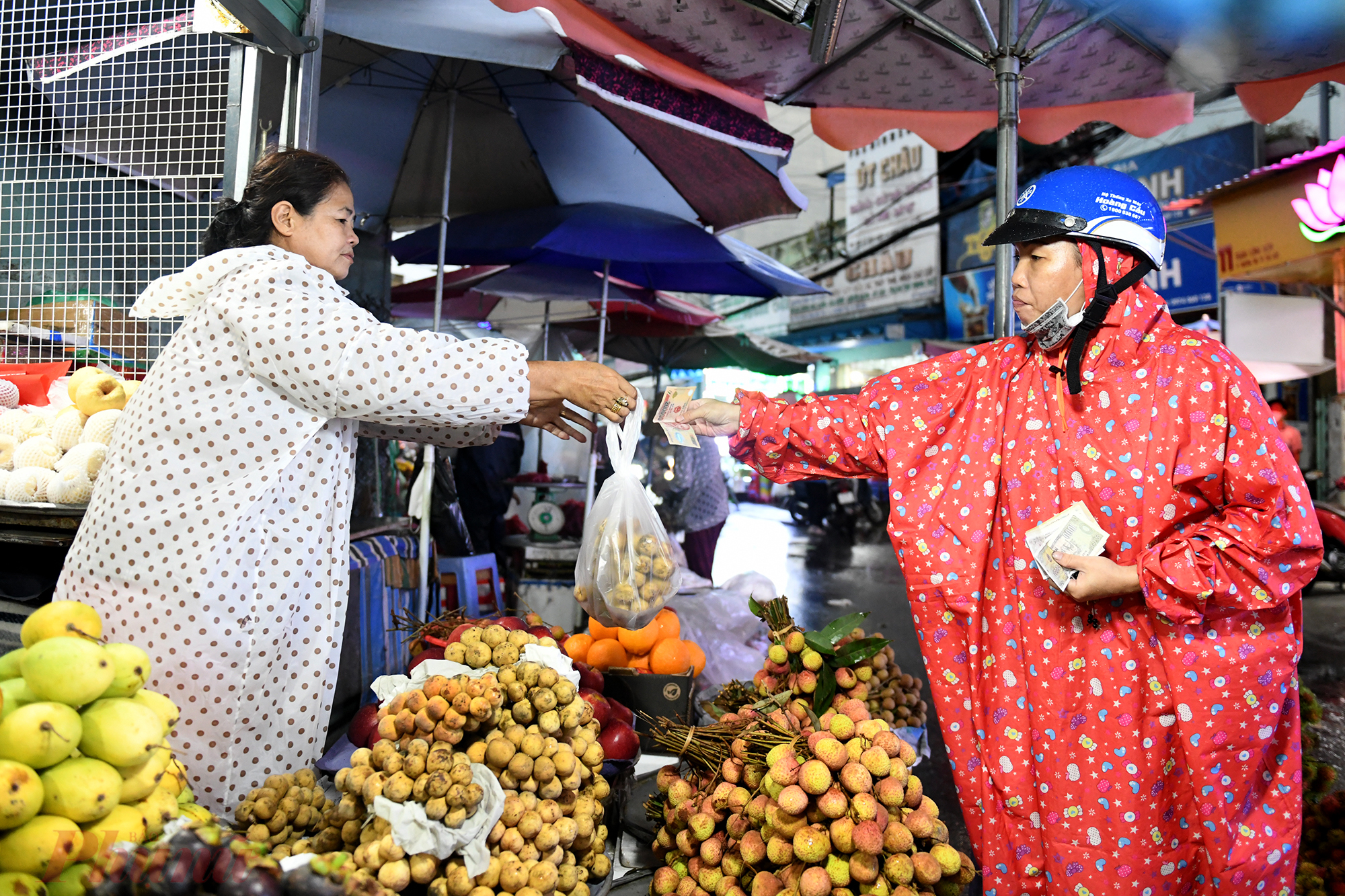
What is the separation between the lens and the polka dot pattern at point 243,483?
158 cm

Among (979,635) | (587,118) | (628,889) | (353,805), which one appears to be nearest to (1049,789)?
(979,635)

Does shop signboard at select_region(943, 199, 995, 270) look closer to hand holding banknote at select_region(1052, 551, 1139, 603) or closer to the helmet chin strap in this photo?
the helmet chin strap

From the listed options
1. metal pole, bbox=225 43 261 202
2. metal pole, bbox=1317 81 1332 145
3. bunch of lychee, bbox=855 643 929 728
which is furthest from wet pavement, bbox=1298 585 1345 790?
metal pole, bbox=1317 81 1332 145

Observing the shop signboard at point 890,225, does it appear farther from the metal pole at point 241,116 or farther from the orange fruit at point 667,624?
the metal pole at point 241,116

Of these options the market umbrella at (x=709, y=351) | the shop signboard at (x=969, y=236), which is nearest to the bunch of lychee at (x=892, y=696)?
the market umbrella at (x=709, y=351)

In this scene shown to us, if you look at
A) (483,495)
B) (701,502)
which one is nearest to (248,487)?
(483,495)

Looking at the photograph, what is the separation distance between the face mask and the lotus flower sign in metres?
7.01

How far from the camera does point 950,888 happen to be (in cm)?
154

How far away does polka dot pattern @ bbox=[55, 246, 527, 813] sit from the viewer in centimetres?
158

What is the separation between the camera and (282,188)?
71.2 inches

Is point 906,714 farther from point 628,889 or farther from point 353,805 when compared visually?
point 353,805

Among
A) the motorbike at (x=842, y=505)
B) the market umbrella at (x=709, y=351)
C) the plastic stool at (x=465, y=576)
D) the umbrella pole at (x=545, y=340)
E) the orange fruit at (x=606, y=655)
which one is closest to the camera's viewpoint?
the orange fruit at (x=606, y=655)

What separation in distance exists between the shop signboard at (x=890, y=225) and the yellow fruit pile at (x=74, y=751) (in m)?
13.9

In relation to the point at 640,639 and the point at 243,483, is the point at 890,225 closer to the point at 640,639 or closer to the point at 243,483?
the point at 640,639
